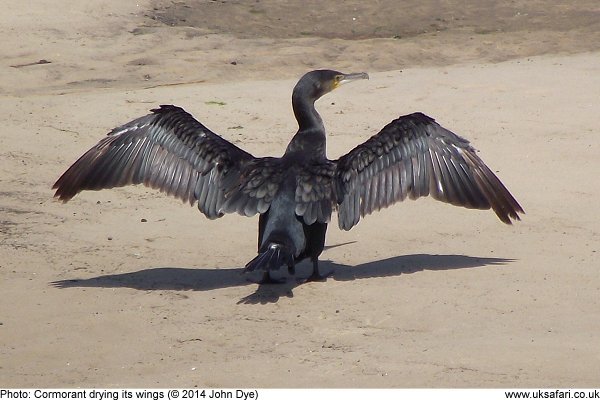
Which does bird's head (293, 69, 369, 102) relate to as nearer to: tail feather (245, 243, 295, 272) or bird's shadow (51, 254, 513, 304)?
bird's shadow (51, 254, 513, 304)

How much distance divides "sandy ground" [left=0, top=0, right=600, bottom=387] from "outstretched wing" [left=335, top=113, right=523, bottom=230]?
17.0 inches

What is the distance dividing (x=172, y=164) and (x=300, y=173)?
973 mm

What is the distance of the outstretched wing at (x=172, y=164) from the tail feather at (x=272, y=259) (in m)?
0.58

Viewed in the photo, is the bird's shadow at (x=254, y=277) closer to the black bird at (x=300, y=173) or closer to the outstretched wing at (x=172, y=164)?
the black bird at (x=300, y=173)

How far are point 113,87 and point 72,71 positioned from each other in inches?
38.4

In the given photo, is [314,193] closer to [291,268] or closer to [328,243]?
[291,268]

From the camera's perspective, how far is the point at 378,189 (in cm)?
787

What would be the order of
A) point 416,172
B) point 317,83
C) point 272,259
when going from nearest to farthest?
point 272,259
point 416,172
point 317,83

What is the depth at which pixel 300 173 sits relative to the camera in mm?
7734

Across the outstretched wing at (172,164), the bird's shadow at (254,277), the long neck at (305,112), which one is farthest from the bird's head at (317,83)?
the bird's shadow at (254,277)

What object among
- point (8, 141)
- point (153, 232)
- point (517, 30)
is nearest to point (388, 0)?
point (517, 30)

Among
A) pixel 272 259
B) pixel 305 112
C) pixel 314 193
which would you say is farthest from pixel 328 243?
pixel 272 259

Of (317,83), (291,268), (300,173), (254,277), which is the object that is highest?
(317,83)

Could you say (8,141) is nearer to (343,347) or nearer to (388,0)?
(343,347)
